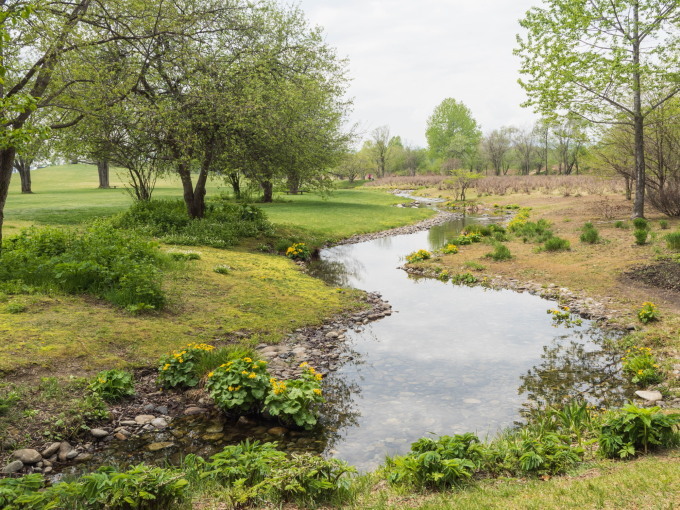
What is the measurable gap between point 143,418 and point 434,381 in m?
4.54

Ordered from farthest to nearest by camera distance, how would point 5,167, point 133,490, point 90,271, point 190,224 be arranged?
point 190,224 → point 5,167 → point 90,271 → point 133,490

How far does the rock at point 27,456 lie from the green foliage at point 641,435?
243 inches

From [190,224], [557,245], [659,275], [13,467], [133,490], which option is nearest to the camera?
[133,490]

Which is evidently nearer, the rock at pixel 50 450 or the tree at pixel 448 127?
the rock at pixel 50 450

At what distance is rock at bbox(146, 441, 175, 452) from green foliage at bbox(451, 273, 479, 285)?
1081 centimetres

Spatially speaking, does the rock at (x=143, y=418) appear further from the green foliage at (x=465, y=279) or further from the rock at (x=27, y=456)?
the green foliage at (x=465, y=279)

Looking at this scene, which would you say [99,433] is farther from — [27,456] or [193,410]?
[193,410]

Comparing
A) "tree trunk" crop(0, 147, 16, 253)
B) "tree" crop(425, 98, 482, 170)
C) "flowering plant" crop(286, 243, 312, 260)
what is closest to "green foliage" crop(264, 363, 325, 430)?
"tree trunk" crop(0, 147, 16, 253)

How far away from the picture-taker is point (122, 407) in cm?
647

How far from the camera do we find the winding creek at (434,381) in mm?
5961

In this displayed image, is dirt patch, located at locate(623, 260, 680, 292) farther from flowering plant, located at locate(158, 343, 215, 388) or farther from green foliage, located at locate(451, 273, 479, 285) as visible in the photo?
flowering plant, located at locate(158, 343, 215, 388)

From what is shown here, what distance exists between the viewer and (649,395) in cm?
666

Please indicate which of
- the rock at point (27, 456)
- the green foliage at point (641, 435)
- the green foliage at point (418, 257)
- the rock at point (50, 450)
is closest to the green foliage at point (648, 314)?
the green foliage at point (641, 435)

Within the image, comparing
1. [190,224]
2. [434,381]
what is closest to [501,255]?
[434,381]
